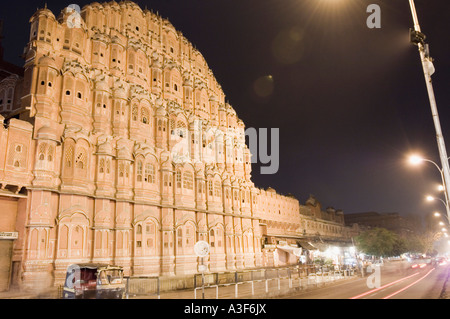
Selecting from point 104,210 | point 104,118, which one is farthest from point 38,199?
point 104,118

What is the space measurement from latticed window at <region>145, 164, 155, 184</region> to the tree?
50.9 meters

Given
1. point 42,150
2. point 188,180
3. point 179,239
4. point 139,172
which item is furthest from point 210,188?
point 42,150

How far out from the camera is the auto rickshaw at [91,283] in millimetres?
17000

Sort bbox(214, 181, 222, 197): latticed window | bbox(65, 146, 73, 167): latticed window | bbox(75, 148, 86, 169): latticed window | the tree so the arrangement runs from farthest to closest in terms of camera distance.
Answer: the tree
bbox(214, 181, 222, 197): latticed window
bbox(75, 148, 86, 169): latticed window
bbox(65, 146, 73, 167): latticed window

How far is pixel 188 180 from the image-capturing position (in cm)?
3541

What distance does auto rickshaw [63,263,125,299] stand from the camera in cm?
1700

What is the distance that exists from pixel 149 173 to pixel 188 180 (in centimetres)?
527

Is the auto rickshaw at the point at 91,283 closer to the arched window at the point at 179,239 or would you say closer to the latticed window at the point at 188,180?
the arched window at the point at 179,239

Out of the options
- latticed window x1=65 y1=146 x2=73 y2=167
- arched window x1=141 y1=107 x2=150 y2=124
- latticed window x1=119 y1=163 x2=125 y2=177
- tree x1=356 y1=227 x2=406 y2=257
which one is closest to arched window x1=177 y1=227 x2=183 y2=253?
latticed window x1=119 y1=163 x2=125 y2=177

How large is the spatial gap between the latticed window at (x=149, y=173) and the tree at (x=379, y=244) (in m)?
50.9

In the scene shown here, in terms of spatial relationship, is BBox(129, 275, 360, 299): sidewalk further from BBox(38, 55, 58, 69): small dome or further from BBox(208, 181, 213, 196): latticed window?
BBox(38, 55, 58, 69): small dome
